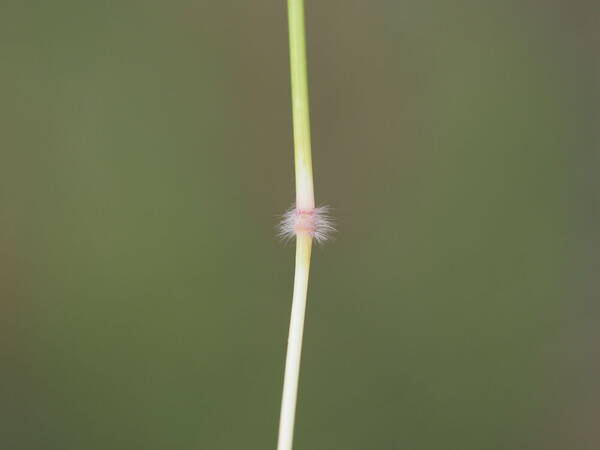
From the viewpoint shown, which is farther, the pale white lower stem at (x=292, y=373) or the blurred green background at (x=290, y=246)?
the blurred green background at (x=290, y=246)

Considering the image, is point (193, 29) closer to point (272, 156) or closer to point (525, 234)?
point (272, 156)

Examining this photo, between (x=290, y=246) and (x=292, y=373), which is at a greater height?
(x=290, y=246)

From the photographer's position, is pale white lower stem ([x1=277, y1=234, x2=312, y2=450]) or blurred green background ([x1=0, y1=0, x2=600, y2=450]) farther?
blurred green background ([x1=0, y1=0, x2=600, y2=450])

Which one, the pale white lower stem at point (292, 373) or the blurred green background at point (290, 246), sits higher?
the blurred green background at point (290, 246)

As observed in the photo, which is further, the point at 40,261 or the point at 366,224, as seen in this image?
the point at 366,224

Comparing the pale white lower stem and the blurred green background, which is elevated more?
the blurred green background

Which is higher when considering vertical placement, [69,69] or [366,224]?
[69,69]

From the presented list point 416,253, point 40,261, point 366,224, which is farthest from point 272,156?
point 40,261

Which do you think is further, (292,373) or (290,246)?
(290,246)
